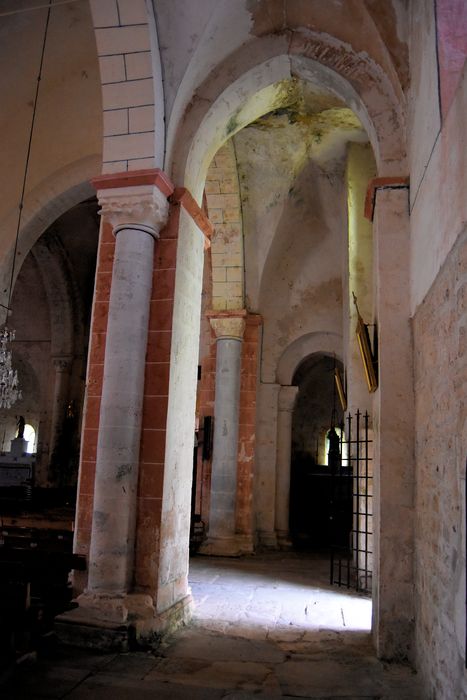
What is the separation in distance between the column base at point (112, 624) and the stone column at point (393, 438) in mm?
1915

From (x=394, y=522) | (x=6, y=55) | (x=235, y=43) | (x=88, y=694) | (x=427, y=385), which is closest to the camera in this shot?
(x=88, y=694)

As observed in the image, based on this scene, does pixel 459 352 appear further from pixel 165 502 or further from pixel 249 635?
pixel 249 635

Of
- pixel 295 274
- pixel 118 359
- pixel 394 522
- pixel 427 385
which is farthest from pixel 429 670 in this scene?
pixel 295 274

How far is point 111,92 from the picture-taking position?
579 centimetres

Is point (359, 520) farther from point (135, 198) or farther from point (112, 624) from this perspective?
point (135, 198)

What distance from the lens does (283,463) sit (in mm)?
10797

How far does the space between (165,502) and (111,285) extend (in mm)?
2162

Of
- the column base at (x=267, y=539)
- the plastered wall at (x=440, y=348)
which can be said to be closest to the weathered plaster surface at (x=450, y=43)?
the plastered wall at (x=440, y=348)

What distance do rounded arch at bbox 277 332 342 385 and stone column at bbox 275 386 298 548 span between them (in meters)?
0.30

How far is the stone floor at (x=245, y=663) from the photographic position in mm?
3834

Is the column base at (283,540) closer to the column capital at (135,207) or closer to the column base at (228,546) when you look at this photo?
the column base at (228,546)

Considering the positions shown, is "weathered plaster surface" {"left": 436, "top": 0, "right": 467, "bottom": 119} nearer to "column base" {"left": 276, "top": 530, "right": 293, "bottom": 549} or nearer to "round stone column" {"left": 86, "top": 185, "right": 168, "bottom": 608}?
"round stone column" {"left": 86, "top": 185, "right": 168, "bottom": 608}

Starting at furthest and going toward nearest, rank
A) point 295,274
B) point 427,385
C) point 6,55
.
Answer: point 295,274, point 6,55, point 427,385

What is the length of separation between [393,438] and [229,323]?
5883 mm
